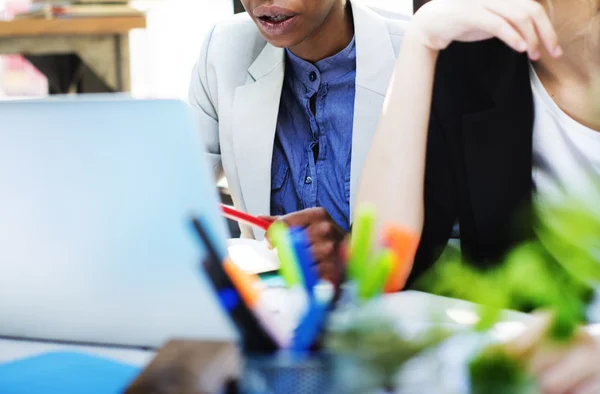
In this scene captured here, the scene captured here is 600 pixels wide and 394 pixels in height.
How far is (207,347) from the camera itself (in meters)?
0.59

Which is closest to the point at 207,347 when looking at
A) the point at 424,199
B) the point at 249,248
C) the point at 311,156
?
the point at 249,248

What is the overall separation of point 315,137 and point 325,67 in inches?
6.0

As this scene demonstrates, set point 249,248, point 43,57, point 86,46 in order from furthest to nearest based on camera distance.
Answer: point 43,57
point 86,46
point 249,248

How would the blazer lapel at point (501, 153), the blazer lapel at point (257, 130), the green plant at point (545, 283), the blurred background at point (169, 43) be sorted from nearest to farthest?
the green plant at point (545, 283) < the blazer lapel at point (501, 153) < the blazer lapel at point (257, 130) < the blurred background at point (169, 43)

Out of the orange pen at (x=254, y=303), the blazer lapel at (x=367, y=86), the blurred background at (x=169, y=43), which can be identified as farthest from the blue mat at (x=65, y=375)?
the blurred background at (x=169, y=43)

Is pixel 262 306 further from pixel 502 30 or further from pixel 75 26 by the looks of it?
pixel 75 26

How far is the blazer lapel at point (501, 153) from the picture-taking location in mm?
1066

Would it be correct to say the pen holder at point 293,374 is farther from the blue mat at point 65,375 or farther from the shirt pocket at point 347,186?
the shirt pocket at point 347,186

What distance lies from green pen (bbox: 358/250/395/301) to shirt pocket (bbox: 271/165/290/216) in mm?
1103

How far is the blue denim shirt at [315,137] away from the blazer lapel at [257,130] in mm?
26

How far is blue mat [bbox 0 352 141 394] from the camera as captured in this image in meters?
0.59

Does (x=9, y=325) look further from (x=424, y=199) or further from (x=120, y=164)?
(x=424, y=199)

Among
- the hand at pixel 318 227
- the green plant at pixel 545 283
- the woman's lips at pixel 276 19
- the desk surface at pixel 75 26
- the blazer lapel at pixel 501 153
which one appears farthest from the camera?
the desk surface at pixel 75 26

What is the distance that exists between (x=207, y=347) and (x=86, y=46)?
222 cm
